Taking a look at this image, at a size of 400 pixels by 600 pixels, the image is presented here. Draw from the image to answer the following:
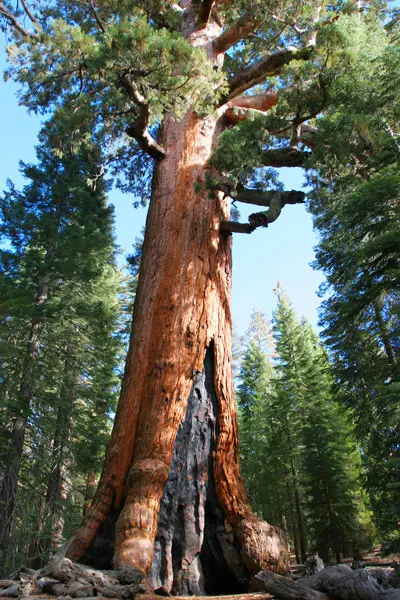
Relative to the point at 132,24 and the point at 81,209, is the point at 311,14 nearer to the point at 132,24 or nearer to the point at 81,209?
the point at 132,24

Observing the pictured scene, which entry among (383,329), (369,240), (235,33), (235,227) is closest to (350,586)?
(235,227)

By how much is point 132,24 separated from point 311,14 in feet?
10.3

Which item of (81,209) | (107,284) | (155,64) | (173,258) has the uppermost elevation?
(81,209)


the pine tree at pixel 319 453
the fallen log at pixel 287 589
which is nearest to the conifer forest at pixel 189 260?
the fallen log at pixel 287 589

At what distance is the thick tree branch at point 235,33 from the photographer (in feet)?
22.7

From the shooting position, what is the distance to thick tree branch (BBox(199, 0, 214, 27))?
21.4 ft

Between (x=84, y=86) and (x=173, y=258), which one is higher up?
(x=84, y=86)

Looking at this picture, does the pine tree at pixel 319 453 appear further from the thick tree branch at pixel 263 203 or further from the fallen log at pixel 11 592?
the fallen log at pixel 11 592

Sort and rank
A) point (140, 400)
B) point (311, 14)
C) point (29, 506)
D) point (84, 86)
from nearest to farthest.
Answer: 1. point (140, 400)
2. point (84, 86)
3. point (311, 14)
4. point (29, 506)

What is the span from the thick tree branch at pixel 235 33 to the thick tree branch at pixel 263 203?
10.9ft

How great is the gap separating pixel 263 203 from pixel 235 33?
3849 mm

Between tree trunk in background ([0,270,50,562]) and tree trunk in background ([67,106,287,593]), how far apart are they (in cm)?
535

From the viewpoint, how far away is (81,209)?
12.7 m

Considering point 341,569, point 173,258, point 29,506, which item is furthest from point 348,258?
point 29,506
